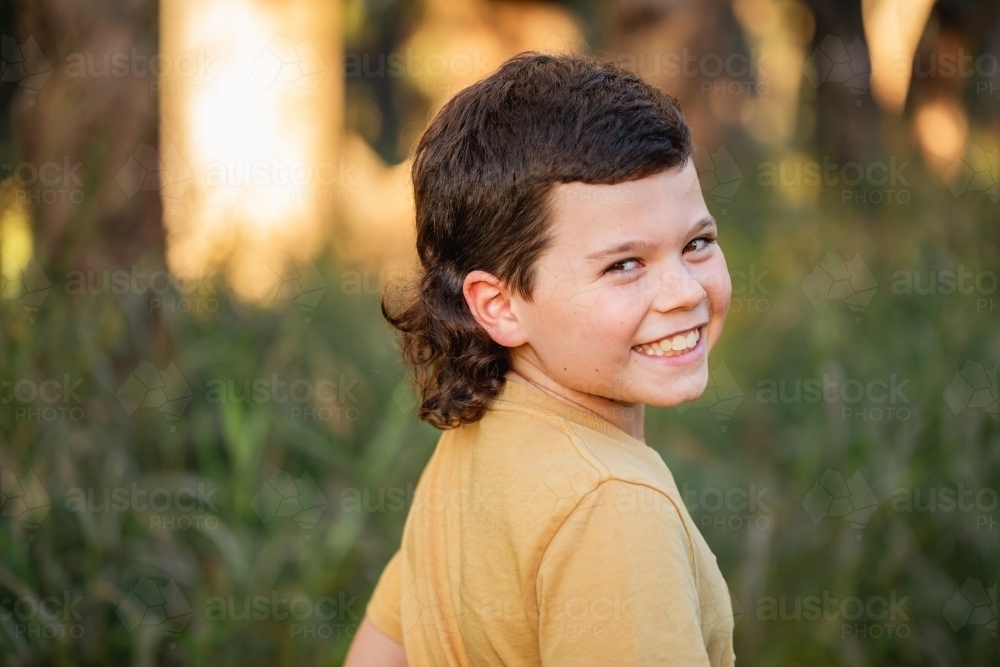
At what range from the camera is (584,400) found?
1.46 meters

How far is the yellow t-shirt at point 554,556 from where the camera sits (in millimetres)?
1175

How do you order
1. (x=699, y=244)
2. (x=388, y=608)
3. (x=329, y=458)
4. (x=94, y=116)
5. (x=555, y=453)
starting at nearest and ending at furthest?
1. (x=555, y=453)
2. (x=699, y=244)
3. (x=388, y=608)
4. (x=329, y=458)
5. (x=94, y=116)

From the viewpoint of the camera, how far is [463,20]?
12.5 m

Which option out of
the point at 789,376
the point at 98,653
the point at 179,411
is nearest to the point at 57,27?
the point at 179,411

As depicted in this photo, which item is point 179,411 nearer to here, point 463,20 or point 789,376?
point 789,376

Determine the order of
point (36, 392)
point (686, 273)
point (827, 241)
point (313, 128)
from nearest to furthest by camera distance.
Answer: point (686, 273) → point (36, 392) → point (827, 241) → point (313, 128)

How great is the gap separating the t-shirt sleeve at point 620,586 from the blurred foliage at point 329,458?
5.20ft

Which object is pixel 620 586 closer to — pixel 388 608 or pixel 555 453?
pixel 555 453

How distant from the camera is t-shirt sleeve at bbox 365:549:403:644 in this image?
171cm


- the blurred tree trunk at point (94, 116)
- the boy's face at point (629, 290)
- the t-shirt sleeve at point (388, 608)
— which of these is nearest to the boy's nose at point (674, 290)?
the boy's face at point (629, 290)

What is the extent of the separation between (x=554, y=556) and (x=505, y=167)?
1.89 feet

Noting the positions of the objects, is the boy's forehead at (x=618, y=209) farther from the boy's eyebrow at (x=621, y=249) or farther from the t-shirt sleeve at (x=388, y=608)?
the t-shirt sleeve at (x=388, y=608)

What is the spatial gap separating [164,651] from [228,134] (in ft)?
11.2

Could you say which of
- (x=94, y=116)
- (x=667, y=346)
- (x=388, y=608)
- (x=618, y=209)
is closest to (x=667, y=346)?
(x=667, y=346)
